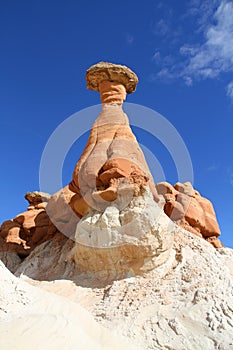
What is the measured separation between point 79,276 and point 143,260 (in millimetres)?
2241

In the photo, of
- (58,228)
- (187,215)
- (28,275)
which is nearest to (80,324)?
(28,275)

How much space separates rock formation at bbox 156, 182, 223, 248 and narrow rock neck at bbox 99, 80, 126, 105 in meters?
4.21

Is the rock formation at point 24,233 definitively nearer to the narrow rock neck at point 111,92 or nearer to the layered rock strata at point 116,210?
the layered rock strata at point 116,210

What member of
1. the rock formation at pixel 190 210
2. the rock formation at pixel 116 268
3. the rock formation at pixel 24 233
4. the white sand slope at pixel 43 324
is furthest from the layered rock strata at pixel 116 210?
the rock formation at pixel 24 233

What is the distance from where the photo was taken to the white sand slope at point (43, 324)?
686 cm

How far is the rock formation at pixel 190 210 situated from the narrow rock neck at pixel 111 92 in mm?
4208

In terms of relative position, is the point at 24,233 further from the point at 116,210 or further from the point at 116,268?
the point at 116,268

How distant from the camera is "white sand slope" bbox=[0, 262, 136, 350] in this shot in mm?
6859

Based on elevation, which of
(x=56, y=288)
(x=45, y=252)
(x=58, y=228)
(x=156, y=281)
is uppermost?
(x=58, y=228)

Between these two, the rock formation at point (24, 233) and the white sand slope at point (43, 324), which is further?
the rock formation at point (24, 233)

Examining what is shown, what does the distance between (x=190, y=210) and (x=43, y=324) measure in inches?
383

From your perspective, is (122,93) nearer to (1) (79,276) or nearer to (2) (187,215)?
(2) (187,215)

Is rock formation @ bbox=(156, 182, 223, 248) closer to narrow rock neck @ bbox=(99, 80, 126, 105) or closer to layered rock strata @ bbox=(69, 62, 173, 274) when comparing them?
layered rock strata @ bbox=(69, 62, 173, 274)

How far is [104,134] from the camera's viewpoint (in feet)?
46.8
